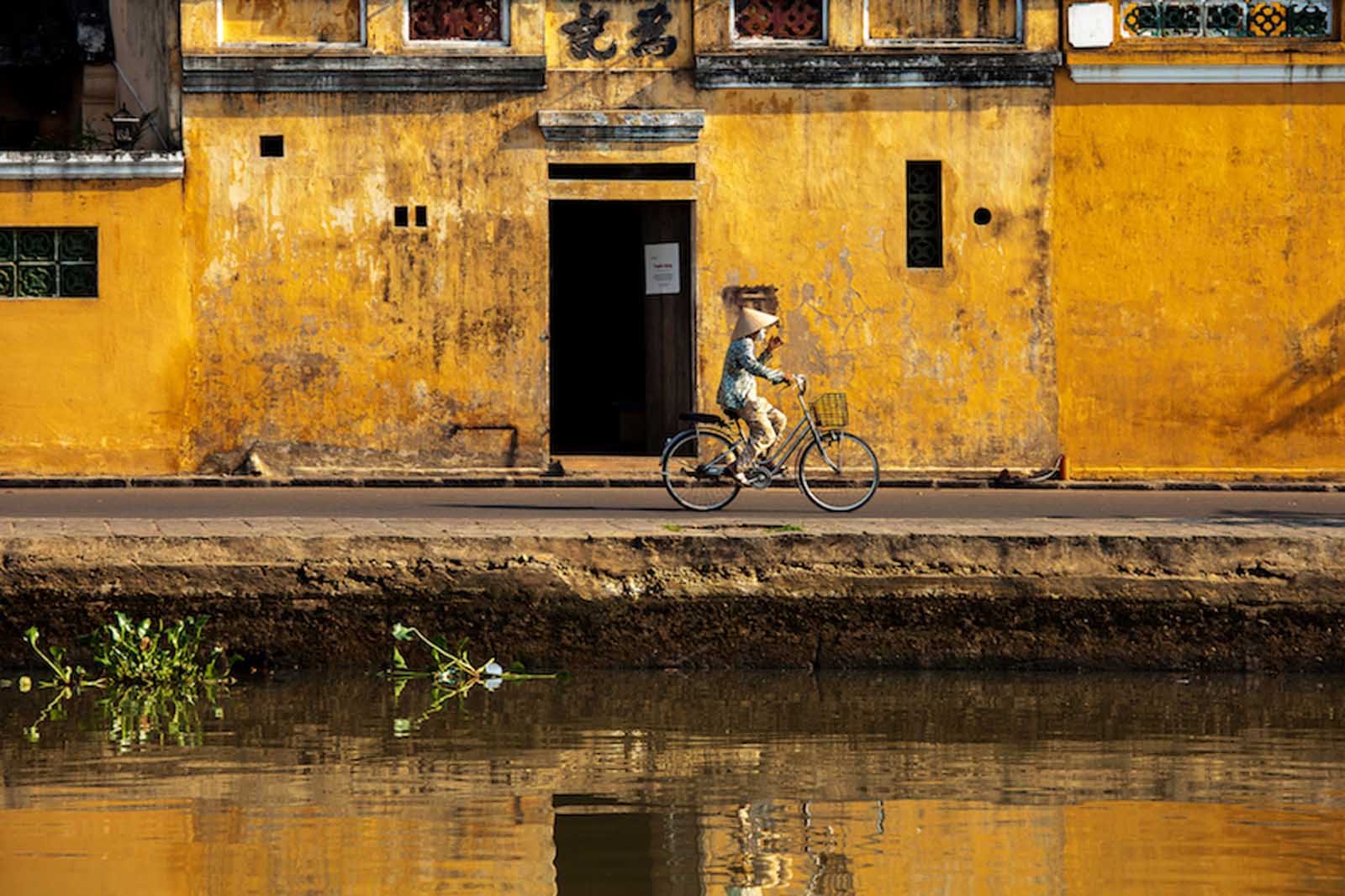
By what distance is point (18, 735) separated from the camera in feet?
29.1

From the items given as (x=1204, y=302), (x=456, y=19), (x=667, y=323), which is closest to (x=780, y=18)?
(x=456, y=19)

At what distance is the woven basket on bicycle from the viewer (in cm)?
1583

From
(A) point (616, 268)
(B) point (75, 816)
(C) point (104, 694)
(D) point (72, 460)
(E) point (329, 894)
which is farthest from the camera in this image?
(A) point (616, 268)

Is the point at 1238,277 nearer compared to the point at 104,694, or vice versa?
the point at 104,694

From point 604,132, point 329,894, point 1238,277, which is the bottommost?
point 329,894

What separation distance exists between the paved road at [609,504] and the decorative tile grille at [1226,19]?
407 cm

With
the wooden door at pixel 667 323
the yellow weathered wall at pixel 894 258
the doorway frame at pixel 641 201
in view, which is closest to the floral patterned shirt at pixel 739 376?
the doorway frame at pixel 641 201

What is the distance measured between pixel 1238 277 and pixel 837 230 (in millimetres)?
3572

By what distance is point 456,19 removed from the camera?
19797mm

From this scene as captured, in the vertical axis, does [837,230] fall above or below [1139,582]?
above

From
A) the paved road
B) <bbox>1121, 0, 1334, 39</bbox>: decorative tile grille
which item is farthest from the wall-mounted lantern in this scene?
<bbox>1121, 0, 1334, 39</bbox>: decorative tile grille

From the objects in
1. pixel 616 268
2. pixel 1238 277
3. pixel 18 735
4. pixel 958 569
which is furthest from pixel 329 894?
pixel 616 268

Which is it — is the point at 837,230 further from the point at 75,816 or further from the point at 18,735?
the point at 75,816

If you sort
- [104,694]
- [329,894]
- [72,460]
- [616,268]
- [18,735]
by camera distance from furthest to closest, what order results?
1. [616,268]
2. [72,460]
3. [104,694]
4. [18,735]
5. [329,894]
